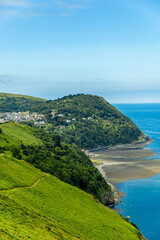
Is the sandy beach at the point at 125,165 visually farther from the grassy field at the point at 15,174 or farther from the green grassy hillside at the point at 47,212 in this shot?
the grassy field at the point at 15,174

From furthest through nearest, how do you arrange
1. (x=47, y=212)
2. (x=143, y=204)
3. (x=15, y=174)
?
1. (x=143, y=204)
2. (x=15, y=174)
3. (x=47, y=212)

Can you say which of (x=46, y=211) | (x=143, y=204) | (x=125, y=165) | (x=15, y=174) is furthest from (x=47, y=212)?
(x=125, y=165)

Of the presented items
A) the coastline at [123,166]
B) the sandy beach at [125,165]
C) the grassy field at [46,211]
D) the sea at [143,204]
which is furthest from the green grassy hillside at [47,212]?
the sandy beach at [125,165]

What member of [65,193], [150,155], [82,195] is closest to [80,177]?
[82,195]

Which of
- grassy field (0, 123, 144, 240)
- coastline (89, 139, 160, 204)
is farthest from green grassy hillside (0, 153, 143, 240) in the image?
coastline (89, 139, 160, 204)

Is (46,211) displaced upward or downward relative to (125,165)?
upward

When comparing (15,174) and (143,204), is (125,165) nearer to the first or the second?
(143,204)
